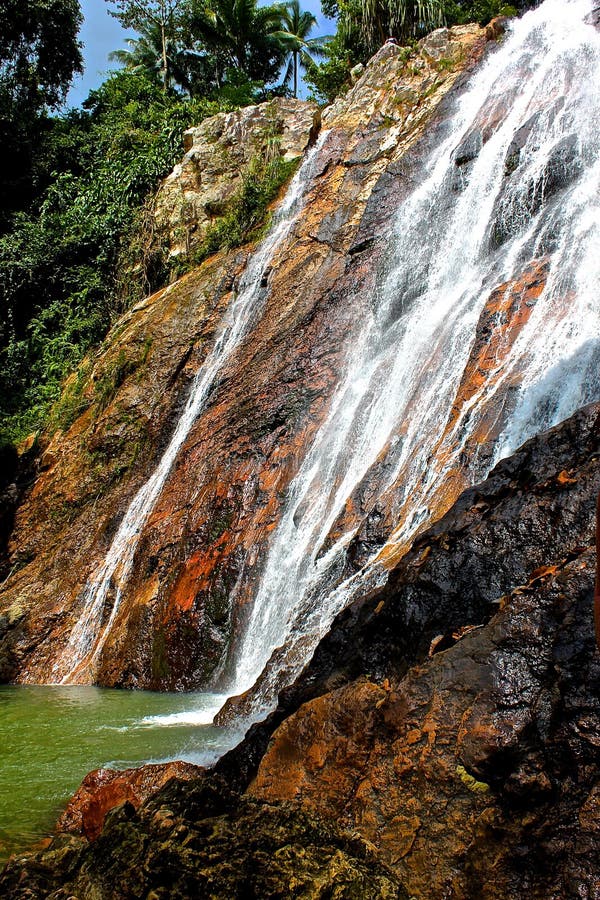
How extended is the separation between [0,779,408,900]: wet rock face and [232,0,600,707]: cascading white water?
4.57 metres

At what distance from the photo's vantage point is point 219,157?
878 inches

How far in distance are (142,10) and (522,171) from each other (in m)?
25.6

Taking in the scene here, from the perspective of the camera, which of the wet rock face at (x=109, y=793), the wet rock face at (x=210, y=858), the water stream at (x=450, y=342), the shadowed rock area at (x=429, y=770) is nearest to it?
the wet rock face at (x=210, y=858)

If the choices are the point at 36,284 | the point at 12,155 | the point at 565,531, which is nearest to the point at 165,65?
the point at 12,155

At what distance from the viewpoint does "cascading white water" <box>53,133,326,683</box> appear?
12195mm

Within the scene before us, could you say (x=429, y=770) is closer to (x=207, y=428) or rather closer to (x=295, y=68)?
(x=207, y=428)

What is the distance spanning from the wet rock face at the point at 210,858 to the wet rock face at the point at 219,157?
1952 centimetres

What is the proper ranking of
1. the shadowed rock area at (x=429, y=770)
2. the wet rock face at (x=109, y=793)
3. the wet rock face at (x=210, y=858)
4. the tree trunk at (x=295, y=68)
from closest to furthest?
the wet rock face at (x=210, y=858)
the shadowed rock area at (x=429, y=770)
the wet rock face at (x=109, y=793)
the tree trunk at (x=295, y=68)

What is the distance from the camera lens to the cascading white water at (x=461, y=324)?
8055 millimetres

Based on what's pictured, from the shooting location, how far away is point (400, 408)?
10711 mm

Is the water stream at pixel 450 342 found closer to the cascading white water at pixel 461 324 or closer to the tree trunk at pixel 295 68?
the cascading white water at pixel 461 324

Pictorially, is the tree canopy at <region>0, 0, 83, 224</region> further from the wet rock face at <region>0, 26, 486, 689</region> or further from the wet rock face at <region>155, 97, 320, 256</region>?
the wet rock face at <region>0, 26, 486, 689</region>

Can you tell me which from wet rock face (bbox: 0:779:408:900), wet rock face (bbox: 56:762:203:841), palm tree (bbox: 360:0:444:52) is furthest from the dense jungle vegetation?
wet rock face (bbox: 0:779:408:900)

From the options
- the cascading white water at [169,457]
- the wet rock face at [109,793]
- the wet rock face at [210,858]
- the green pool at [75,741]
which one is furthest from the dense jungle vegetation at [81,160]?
the wet rock face at [210,858]
